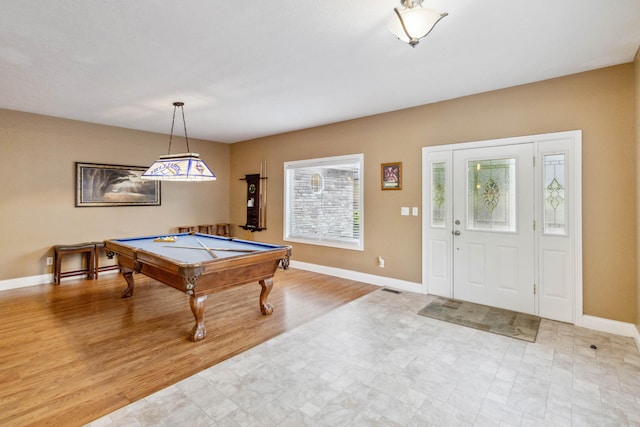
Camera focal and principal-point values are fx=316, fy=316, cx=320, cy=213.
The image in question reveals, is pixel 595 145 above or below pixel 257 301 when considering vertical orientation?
above

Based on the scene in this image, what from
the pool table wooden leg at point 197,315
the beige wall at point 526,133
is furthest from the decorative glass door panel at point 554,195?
the pool table wooden leg at point 197,315

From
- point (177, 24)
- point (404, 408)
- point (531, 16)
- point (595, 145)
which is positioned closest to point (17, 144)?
point (177, 24)

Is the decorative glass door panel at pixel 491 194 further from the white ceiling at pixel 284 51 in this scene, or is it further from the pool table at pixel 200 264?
the pool table at pixel 200 264

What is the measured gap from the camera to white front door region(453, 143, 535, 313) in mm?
3650

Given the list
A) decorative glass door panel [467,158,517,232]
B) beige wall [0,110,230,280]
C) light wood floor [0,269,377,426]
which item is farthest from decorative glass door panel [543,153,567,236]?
beige wall [0,110,230,280]

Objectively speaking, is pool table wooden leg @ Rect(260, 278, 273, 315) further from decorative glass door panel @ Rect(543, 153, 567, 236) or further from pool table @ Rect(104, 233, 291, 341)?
decorative glass door panel @ Rect(543, 153, 567, 236)

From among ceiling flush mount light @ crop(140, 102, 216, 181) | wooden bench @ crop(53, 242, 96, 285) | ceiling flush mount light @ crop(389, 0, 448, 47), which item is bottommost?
wooden bench @ crop(53, 242, 96, 285)

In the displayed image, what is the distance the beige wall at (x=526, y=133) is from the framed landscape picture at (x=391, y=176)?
0.26 feet

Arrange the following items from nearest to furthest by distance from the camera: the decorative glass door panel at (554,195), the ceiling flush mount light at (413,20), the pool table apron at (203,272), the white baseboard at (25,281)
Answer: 1. the ceiling flush mount light at (413,20)
2. the pool table apron at (203,272)
3. the decorative glass door panel at (554,195)
4. the white baseboard at (25,281)

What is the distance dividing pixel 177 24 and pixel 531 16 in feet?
8.75

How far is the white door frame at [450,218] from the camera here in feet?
10.9

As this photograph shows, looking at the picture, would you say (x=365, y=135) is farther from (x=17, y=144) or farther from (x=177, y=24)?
(x=17, y=144)

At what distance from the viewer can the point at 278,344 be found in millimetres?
2941

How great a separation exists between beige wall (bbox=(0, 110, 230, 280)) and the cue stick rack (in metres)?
1.65
